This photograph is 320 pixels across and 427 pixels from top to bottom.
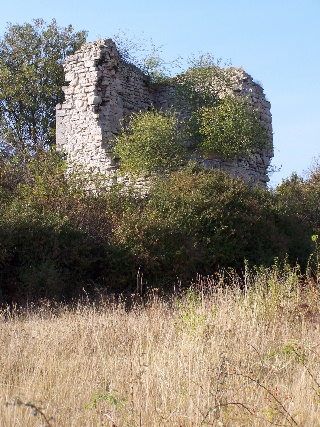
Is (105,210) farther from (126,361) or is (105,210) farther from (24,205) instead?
(126,361)

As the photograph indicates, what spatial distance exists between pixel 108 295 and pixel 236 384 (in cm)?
758

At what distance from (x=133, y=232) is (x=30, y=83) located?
14.5 metres

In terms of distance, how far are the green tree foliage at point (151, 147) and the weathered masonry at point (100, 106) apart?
0.85 m

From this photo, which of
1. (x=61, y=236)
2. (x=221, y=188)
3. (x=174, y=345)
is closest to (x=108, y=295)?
(x=61, y=236)

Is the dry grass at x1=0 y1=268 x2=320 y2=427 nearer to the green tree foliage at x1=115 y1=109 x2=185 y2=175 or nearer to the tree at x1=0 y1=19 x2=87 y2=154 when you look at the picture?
the green tree foliage at x1=115 y1=109 x2=185 y2=175

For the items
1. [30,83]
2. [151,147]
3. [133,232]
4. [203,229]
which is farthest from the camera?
[30,83]

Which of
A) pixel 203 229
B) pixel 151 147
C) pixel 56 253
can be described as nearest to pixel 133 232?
pixel 56 253

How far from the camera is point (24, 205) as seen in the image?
15.1 meters

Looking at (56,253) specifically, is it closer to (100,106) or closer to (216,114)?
(100,106)

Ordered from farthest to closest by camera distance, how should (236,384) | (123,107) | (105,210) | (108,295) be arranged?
(123,107) → (105,210) → (108,295) → (236,384)

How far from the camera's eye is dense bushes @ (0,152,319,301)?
45.2ft

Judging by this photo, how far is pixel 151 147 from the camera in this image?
766 inches

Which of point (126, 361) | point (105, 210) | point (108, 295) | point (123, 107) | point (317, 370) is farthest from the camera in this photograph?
point (123, 107)

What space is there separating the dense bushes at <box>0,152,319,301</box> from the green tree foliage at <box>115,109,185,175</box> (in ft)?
4.46
